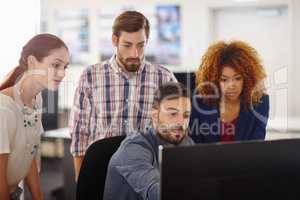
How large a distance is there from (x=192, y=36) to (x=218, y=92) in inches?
11.5

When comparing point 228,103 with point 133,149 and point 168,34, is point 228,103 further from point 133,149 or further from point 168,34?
point 133,149

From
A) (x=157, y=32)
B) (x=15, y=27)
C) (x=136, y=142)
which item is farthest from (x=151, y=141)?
(x=15, y=27)

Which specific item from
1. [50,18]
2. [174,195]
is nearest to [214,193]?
[174,195]

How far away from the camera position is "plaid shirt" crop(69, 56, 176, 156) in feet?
5.87

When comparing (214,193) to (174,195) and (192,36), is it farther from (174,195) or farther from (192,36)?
(192,36)

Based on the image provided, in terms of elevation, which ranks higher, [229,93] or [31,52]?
[31,52]

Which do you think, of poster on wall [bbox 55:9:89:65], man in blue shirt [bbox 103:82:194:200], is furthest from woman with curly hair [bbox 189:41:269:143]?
poster on wall [bbox 55:9:89:65]

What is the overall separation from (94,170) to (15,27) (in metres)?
0.78

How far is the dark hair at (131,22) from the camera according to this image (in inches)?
69.2

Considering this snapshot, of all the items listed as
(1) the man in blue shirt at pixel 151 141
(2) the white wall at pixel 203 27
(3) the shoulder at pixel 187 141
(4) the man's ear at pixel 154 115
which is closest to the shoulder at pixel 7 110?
(2) the white wall at pixel 203 27

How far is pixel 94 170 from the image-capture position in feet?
5.26

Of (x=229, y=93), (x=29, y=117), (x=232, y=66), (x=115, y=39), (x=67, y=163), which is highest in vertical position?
(x=115, y=39)

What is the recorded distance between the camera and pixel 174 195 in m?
0.85

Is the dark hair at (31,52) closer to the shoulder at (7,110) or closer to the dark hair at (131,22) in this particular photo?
the shoulder at (7,110)
